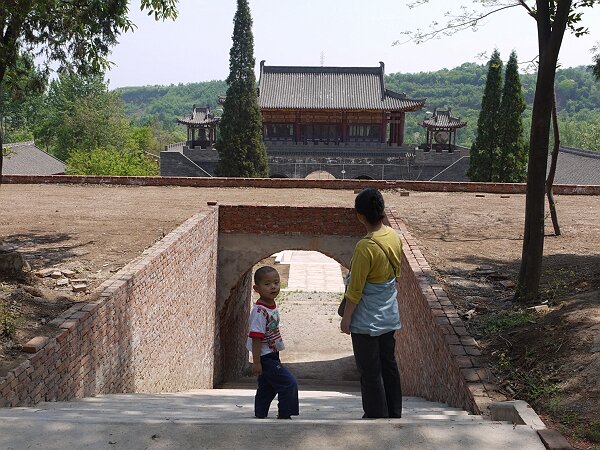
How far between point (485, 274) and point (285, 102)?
32651mm

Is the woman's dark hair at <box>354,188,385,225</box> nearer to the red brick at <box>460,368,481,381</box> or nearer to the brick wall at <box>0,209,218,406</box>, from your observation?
the red brick at <box>460,368,481,381</box>

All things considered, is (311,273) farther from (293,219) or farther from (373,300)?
(373,300)

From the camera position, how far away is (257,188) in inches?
719

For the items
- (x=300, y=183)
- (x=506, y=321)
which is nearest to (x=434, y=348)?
(x=506, y=321)

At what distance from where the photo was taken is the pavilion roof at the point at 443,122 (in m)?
40.5

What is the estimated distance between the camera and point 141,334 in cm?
734

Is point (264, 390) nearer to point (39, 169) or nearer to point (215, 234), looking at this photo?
point (215, 234)

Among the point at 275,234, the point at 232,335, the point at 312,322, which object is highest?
the point at 275,234

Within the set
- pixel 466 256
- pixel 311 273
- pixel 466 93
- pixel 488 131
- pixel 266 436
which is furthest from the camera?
pixel 466 93

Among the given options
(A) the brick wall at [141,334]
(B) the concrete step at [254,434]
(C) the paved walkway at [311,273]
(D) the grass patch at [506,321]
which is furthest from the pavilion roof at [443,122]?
(B) the concrete step at [254,434]

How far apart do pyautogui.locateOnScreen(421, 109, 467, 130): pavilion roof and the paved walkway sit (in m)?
16.5

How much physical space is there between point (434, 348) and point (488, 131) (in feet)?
77.4

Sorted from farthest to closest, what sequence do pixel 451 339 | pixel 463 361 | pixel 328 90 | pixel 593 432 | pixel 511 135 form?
pixel 328 90
pixel 511 135
pixel 451 339
pixel 463 361
pixel 593 432

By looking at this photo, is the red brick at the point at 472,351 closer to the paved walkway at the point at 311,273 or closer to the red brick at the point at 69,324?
the red brick at the point at 69,324
